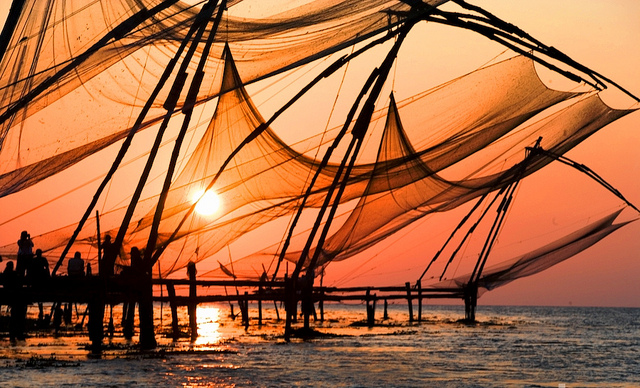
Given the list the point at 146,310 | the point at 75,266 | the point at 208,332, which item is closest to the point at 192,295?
the point at 75,266

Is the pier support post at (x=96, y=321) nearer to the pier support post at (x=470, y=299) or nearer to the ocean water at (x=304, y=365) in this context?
the ocean water at (x=304, y=365)

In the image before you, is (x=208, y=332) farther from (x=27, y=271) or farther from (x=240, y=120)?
(x=27, y=271)

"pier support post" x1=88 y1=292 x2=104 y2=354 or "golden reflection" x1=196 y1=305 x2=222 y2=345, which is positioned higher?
"pier support post" x1=88 y1=292 x2=104 y2=354

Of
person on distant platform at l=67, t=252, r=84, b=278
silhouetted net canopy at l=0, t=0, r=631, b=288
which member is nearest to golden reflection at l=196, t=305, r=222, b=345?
silhouetted net canopy at l=0, t=0, r=631, b=288

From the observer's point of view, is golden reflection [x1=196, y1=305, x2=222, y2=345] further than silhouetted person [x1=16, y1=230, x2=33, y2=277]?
Yes

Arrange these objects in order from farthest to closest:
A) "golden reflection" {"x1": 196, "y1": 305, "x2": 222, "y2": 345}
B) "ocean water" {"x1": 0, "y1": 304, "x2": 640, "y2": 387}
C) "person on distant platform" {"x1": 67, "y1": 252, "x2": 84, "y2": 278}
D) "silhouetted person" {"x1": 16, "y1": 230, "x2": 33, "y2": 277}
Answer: "golden reflection" {"x1": 196, "y1": 305, "x2": 222, "y2": 345} → "person on distant platform" {"x1": 67, "y1": 252, "x2": 84, "y2": 278} → "silhouetted person" {"x1": 16, "y1": 230, "x2": 33, "y2": 277} → "ocean water" {"x1": 0, "y1": 304, "x2": 640, "y2": 387}

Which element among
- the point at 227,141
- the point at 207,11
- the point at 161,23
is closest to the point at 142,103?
the point at 161,23

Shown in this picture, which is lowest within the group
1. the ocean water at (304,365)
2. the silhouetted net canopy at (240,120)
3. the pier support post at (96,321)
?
the ocean water at (304,365)

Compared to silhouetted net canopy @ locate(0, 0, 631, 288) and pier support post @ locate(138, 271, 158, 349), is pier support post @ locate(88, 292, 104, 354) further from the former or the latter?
silhouetted net canopy @ locate(0, 0, 631, 288)

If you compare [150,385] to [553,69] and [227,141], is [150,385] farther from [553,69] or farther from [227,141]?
[553,69]

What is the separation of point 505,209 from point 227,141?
9.54 m

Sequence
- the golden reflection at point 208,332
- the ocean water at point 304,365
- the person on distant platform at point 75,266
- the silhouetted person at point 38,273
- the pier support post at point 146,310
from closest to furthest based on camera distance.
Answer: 1. the ocean water at point 304,365
2. the silhouetted person at point 38,273
3. the pier support post at point 146,310
4. the person on distant platform at point 75,266
5. the golden reflection at point 208,332

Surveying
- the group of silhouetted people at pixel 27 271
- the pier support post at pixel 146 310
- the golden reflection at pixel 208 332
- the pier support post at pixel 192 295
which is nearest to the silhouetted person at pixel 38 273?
the group of silhouetted people at pixel 27 271

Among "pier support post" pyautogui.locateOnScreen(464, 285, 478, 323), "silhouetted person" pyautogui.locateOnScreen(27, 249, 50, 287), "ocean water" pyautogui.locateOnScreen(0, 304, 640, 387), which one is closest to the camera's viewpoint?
"ocean water" pyautogui.locateOnScreen(0, 304, 640, 387)
